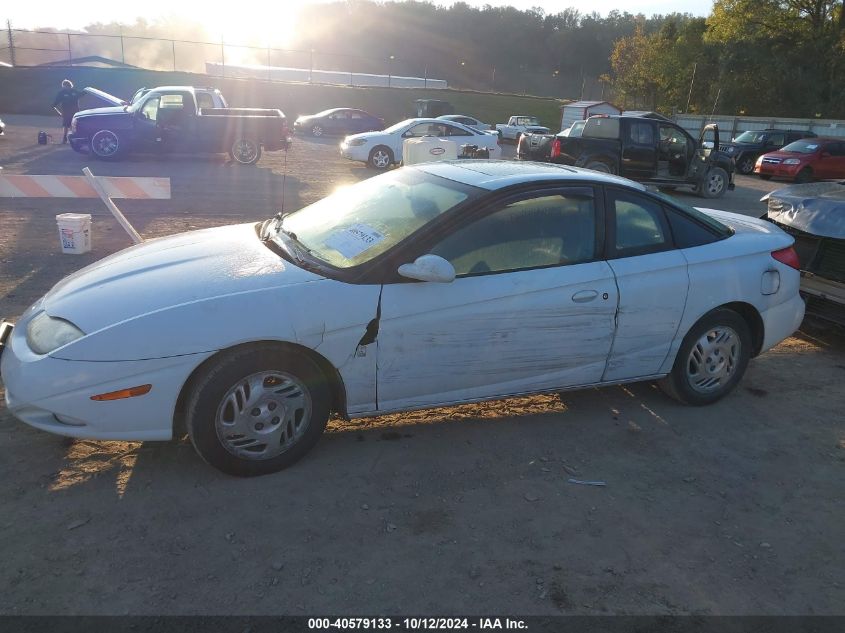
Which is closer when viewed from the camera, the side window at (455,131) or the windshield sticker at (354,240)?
the windshield sticker at (354,240)

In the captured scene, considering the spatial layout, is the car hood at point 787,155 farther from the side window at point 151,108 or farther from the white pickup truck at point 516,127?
the side window at point 151,108

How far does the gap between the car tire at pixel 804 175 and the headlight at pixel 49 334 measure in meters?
22.0

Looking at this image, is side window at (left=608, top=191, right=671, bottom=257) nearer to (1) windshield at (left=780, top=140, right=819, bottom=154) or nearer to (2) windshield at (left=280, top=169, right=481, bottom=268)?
(2) windshield at (left=280, top=169, right=481, bottom=268)

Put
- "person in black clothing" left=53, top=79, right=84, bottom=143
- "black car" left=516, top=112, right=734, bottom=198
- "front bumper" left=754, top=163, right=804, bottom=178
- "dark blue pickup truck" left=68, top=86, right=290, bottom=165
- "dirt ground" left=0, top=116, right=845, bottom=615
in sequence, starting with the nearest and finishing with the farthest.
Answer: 1. "dirt ground" left=0, top=116, right=845, bottom=615
2. "black car" left=516, top=112, right=734, bottom=198
3. "dark blue pickup truck" left=68, top=86, right=290, bottom=165
4. "person in black clothing" left=53, top=79, right=84, bottom=143
5. "front bumper" left=754, top=163, right=804, bottom=178

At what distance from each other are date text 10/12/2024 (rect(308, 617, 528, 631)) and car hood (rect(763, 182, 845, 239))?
15.1ft

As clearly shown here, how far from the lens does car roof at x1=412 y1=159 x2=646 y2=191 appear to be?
12.3 ft

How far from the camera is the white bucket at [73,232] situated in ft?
22.9

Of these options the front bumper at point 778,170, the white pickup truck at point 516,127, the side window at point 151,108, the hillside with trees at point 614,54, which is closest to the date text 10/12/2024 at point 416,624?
the side window at point 151,108

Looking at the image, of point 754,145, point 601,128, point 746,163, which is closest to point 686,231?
point 601,128

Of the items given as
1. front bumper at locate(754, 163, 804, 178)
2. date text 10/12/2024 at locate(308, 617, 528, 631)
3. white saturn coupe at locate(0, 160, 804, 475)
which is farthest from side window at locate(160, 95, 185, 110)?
front bumper at locate(754, 163, 804, 178)

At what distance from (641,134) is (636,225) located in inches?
461

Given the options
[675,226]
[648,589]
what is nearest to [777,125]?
[675,226]

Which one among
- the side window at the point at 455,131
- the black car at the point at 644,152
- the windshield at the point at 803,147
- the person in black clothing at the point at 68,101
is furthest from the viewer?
the windshield at the point at 803,147

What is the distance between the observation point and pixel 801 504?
3.29 m
